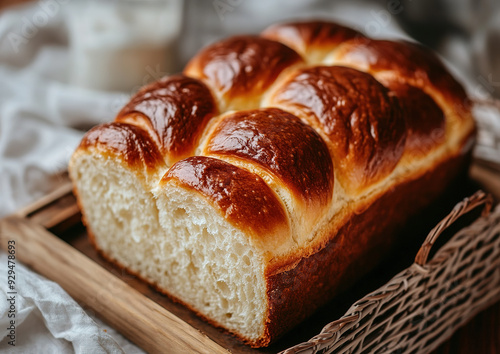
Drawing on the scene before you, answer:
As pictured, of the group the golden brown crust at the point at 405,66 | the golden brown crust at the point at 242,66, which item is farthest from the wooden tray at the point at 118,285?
the golden brown crust at the point at 242,66

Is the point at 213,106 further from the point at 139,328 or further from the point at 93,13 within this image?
the point at 93,13

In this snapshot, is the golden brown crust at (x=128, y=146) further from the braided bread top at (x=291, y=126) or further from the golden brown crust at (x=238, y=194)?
the golden brown crust at (x=238, y=194)

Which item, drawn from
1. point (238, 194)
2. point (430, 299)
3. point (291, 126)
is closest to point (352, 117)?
point (291, 126)

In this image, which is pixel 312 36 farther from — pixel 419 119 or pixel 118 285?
pixel 118 285

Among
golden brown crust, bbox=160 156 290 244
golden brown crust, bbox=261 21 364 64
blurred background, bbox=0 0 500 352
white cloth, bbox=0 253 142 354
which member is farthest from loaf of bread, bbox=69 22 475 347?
blurred background, bbox=0 0 500 352

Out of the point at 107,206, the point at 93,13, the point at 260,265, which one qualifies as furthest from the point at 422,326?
the point at 93,13

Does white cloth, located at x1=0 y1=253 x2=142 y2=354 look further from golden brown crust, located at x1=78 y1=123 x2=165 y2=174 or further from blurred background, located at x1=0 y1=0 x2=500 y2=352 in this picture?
blurred background, located at x1=0 y1=0 x2=500 y2=352
